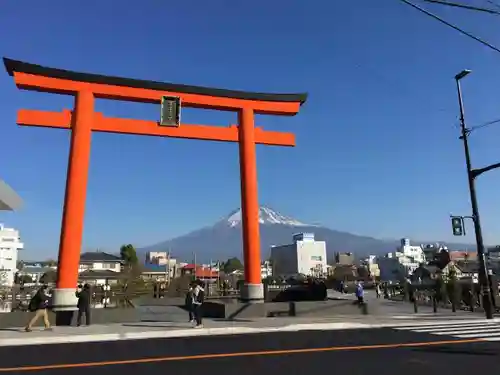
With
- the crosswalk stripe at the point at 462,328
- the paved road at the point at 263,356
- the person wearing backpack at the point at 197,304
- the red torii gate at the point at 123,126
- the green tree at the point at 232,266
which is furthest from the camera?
the green tree at the point at 232,266

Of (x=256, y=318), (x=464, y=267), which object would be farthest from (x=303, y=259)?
(x=256, y=318)

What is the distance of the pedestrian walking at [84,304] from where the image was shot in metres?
15.8

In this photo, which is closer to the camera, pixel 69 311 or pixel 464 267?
pixel 69 311

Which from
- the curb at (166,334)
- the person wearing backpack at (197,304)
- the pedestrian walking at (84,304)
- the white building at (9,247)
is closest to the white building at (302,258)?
the white building at (9,247)

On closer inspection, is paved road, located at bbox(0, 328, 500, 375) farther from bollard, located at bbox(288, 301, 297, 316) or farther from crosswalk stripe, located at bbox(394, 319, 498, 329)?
bollard, located at bbox(288, 301, 297, 316)

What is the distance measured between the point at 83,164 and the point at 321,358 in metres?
12.6

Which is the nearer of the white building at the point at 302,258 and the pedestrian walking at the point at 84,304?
the pedestrian walking at the point at 84,304

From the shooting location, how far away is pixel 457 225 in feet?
64.7

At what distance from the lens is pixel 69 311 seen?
641 inches

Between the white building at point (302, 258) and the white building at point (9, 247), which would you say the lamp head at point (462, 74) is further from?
the white building at point (302, 258)

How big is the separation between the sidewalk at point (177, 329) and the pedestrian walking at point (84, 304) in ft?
2.52

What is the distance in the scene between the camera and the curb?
12.6 metres

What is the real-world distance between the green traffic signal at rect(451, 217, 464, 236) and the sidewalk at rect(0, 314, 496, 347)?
370cm

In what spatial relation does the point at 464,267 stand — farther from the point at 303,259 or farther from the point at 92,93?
the point at 92,93
